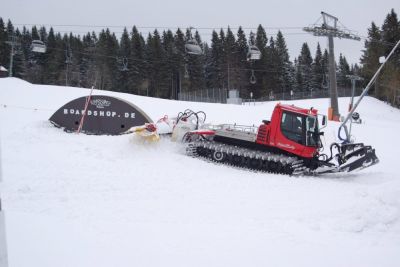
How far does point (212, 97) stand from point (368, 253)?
42.7m

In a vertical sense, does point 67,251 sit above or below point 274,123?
below

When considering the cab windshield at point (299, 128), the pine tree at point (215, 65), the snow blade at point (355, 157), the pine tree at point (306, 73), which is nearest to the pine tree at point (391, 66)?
the pine tree at point (306, 73)

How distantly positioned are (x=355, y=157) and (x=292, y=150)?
6.26 feet

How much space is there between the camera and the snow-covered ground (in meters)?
4.59

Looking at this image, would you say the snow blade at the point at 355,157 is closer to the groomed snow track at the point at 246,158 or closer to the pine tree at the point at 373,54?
the groomed snow track at the point at 246,158

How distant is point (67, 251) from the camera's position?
14.8 feet

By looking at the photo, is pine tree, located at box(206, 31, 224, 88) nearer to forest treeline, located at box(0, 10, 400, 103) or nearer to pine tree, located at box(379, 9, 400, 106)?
forest treeline, located at box(0, 10, 400, 103)

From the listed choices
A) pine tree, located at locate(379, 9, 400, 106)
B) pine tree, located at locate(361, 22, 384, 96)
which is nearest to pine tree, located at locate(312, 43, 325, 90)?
pine tree, located at locate(361, 22, 384, 96)

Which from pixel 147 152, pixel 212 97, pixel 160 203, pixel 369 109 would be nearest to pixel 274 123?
pixel 147 152

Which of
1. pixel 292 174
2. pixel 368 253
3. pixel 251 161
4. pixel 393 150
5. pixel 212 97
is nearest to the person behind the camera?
pixel 368 253

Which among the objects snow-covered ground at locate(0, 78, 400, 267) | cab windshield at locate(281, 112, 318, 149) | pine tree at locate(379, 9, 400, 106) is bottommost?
snow-covered ground at locate(0, 78, 400, 267)

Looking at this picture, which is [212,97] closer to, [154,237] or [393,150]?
[393,150]

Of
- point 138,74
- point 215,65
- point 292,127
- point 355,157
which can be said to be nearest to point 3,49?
point 138,74

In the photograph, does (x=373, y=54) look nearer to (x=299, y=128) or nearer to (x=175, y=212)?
(x=299, y=128)
